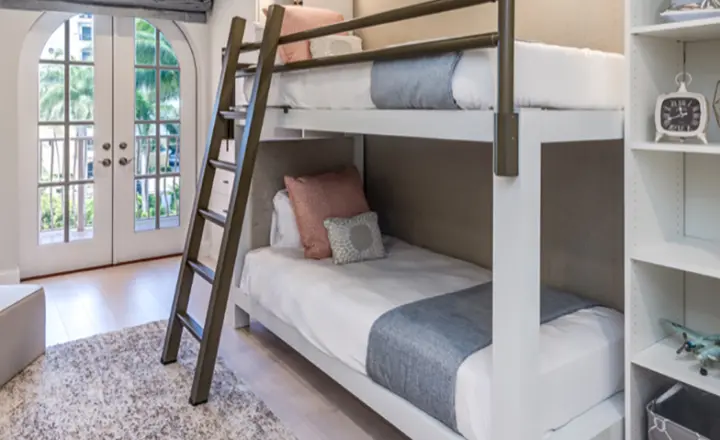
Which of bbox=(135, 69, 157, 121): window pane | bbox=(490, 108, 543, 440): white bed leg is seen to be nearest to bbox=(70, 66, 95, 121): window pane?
bbox=(135, 69, 157, 121): window pane

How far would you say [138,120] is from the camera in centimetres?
474

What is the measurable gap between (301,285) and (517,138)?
4.55 feet

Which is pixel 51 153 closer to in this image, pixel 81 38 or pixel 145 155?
pixel 145 155

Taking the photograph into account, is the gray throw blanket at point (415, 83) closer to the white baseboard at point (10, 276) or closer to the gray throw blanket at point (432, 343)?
the gray throw blanket at point (432, 343)

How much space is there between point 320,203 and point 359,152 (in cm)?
68

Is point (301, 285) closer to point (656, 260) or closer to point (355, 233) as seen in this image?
point (355, 233)

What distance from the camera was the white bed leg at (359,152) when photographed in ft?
12.1

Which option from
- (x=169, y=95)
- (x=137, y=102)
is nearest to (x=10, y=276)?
(x=137, y=102)

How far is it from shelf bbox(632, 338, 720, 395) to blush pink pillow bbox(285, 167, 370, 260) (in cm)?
163

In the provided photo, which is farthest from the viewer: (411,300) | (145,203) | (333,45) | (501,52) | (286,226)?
(145,203)

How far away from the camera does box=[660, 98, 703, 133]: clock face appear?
169 cm

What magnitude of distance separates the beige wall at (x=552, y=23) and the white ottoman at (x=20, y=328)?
2.41 m

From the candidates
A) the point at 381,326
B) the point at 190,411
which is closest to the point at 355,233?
the point at 381,326

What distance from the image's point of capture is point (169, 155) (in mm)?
4949
